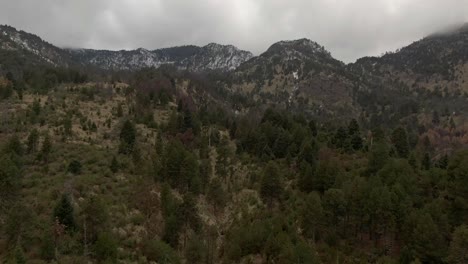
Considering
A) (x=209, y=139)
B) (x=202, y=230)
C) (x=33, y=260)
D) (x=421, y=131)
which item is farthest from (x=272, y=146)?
(x=421, y=131)

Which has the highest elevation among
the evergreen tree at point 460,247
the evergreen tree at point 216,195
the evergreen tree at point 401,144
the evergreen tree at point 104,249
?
the evergreen tree at point 401,144

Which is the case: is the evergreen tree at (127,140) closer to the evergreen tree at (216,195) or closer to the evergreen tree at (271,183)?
the evergreen tree at (216,195)

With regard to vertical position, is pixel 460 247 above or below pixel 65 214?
below

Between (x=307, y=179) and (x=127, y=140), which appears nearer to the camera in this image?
(x=307, y=179)

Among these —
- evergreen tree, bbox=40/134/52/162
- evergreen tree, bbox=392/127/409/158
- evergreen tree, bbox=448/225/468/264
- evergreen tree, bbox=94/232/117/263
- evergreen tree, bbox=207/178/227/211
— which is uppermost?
evergreen tree, bbox=40/134/52/162

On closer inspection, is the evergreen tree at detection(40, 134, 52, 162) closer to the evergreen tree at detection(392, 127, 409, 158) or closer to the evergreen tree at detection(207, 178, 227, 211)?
the evergreen tree at detection(207, 178, 227, 211)

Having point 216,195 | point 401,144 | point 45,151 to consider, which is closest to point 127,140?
point 45,151

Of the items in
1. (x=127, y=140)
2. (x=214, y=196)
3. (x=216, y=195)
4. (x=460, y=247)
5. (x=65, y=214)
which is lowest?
(x=460, y=247)

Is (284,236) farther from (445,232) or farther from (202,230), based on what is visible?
(445,232)

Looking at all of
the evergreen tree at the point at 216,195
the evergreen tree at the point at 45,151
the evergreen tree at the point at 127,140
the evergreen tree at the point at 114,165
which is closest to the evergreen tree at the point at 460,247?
the evergreen tree at the point at 216,195

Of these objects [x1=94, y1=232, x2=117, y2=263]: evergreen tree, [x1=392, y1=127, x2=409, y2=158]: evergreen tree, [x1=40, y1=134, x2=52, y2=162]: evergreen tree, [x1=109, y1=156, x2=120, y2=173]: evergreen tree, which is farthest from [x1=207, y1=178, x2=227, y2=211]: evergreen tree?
[x1=392, y1=127, x2=409, y2=158]: evergreen tree

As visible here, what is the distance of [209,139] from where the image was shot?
318 ft

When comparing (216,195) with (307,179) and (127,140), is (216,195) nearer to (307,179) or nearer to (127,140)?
(307,179)

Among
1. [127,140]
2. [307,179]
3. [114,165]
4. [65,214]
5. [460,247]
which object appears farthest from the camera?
[127,140]
